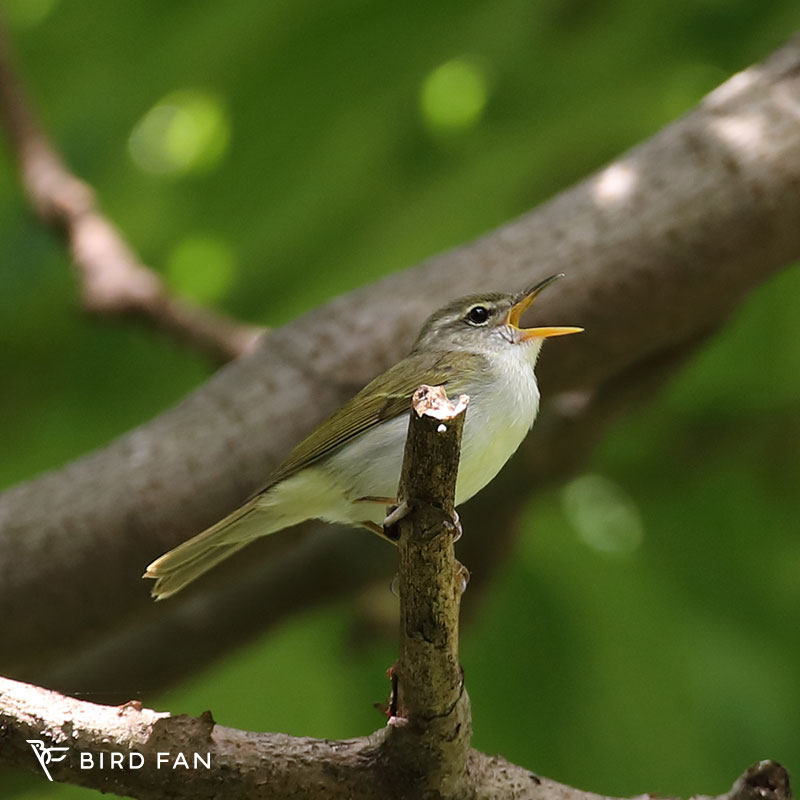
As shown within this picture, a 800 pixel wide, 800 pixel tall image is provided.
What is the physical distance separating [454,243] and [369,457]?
2.04m

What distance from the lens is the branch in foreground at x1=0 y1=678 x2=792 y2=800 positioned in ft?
8.14

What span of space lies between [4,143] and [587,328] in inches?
115

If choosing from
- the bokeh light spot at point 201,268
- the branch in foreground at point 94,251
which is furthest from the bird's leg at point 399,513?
the bokeh light spot at point 201,268

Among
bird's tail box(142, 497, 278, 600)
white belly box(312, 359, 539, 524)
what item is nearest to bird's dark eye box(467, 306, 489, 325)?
white belly box(312, 359, 539, 524)

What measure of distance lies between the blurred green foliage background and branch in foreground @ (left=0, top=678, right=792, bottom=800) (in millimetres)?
2317

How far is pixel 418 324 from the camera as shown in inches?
164

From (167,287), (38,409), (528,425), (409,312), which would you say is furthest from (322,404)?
(38,409)

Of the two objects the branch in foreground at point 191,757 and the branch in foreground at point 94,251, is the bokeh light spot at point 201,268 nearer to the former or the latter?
the branch in foreground at point 94,251

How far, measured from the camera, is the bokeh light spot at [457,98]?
15.5 ft

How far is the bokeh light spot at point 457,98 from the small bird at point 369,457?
4.18 feet

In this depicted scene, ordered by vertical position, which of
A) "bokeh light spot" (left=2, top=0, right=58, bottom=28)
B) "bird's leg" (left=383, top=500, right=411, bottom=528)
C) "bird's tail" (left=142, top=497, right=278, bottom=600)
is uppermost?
"bokeh light spot" (left=2, top=0, right=58, bottom=28)

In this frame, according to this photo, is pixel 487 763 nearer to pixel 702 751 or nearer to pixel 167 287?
pixel 702 751

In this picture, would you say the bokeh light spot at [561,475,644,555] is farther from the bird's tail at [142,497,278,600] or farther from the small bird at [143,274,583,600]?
the bird's tail at [142,497,278,600]

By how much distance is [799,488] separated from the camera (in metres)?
5.36
